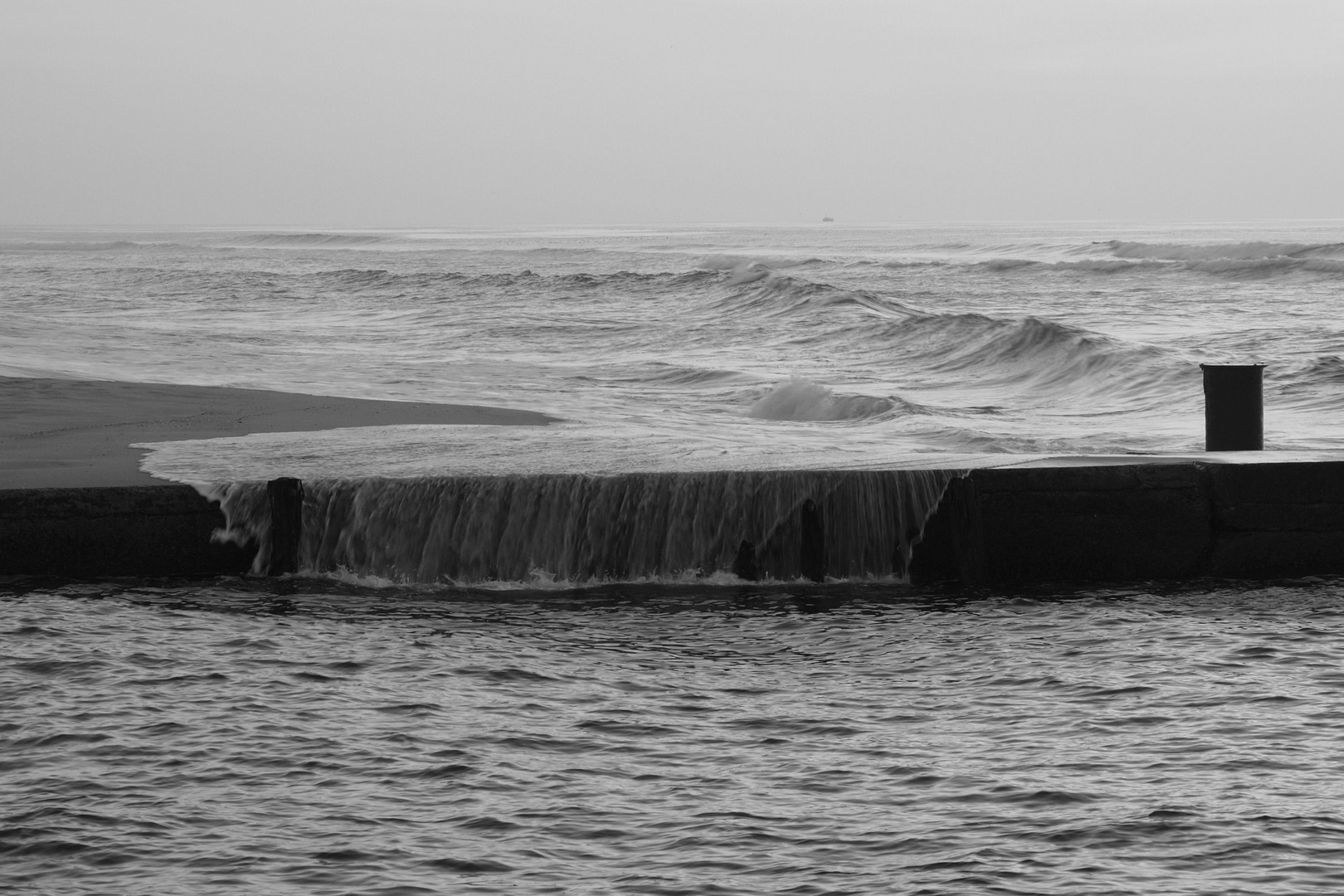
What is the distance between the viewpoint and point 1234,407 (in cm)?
915

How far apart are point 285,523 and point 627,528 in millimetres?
1846

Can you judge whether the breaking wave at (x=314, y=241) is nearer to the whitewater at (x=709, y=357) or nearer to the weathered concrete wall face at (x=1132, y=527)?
the whitewater at (x=709, y=357)

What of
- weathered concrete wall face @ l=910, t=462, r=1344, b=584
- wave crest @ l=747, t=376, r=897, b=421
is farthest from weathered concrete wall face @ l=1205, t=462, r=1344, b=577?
wave crest @ l=747, t=376, r=897, b=421

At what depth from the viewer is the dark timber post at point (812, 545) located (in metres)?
7.94

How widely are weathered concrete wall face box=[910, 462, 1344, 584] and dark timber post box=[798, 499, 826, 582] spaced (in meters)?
0.50

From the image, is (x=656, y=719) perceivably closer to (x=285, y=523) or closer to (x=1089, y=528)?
(x=285, y=523)

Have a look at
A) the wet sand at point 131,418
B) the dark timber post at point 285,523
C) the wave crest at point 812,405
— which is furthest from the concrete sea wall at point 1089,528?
the wave crest at point 812,405

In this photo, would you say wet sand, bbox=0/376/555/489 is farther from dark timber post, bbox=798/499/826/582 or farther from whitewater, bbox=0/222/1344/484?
dark timber post, bbox=798/499/826/582

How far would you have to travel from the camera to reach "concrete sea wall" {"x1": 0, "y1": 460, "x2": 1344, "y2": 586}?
789 cm

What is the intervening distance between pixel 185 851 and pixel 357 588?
12.2 ft

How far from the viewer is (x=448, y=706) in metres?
5.55

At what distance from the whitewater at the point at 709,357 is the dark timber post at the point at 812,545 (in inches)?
18.1

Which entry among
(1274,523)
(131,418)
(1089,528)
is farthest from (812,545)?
(131,418)

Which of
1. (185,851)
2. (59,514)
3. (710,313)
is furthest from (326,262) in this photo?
(185,851)
